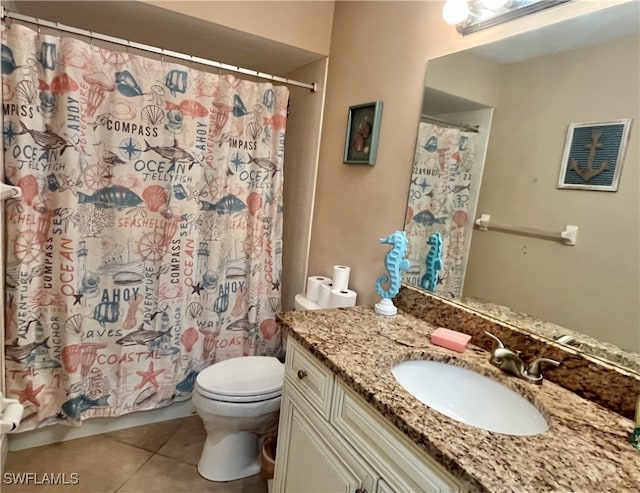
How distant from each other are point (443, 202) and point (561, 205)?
0.45 metres

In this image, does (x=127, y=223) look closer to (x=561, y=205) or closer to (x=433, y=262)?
(x=433, y=262)

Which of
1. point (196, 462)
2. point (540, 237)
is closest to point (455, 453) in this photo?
point (540, 237)

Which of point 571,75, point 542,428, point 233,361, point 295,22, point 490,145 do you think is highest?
point 295,22

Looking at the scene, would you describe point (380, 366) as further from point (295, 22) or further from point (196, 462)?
point (295, 22)

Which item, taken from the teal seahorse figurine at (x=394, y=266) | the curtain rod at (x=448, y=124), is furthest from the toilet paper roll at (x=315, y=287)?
the curtain rod at (x=448, y=124)

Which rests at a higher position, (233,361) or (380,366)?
(380,366)

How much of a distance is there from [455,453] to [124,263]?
169 cm

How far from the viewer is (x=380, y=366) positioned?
3.50 ft

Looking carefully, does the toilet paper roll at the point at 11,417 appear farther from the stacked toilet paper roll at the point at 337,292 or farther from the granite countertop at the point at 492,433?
the stacked toilet paper roll at the point at 337,292

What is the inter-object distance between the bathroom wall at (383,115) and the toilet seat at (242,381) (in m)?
0.57

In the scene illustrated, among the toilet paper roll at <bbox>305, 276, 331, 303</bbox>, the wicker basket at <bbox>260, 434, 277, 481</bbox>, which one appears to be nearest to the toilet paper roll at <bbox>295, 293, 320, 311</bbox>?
the toilet paper roll at <bbox>305, 276, 331, 303</bbox>

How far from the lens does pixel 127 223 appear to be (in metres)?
1.83

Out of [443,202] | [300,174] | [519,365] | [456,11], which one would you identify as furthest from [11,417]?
[456,11]

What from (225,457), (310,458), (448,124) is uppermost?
(448,124)
